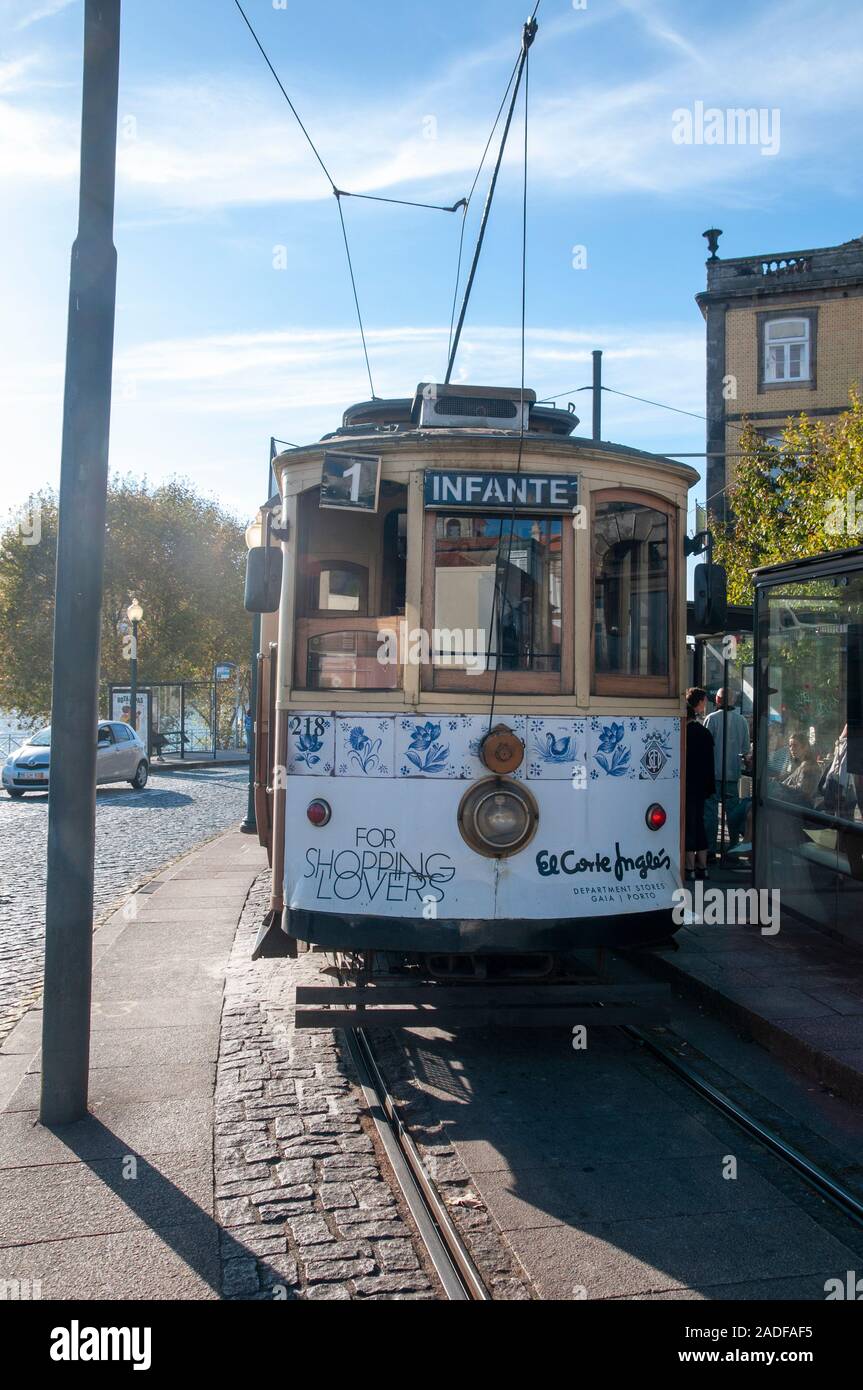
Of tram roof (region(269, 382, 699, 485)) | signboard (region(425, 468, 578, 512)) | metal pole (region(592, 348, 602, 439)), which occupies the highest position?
metal pole (region(592, 348, 602, 439))

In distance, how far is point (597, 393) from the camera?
19812mm

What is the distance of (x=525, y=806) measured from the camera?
5.40 m

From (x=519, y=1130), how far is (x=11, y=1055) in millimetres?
2842

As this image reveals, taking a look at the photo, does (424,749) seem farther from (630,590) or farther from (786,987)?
(786,987)

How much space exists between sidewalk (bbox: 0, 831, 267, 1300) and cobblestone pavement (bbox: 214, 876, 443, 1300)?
9cm

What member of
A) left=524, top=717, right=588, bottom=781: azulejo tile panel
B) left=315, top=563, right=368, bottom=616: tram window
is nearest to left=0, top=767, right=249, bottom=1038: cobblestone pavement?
left=315, top=563, right=368, bottom=616: tram window

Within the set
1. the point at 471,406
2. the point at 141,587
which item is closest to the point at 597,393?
the point at 471,406

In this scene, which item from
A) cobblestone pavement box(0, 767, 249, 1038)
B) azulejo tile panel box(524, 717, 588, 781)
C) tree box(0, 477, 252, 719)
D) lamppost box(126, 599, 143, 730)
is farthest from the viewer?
tree box(0, 477, 252, 719)

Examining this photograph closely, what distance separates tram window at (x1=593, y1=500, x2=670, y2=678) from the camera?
5.74 metres

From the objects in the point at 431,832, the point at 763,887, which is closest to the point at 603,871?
the point at 431,832

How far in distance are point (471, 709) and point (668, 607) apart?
1.36m

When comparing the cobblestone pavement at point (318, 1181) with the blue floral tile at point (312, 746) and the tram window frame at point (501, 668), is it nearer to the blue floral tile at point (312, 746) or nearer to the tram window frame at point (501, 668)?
the blue floral tile at point (312, 746)

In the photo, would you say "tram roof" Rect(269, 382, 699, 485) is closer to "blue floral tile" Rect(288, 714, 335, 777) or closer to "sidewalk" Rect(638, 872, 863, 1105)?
"blue floral tile" Rect(288, 714, 335, 777)

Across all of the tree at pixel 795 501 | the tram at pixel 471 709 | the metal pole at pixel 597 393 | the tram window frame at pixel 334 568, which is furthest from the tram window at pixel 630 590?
→ the metal pole at pixel 597 393
